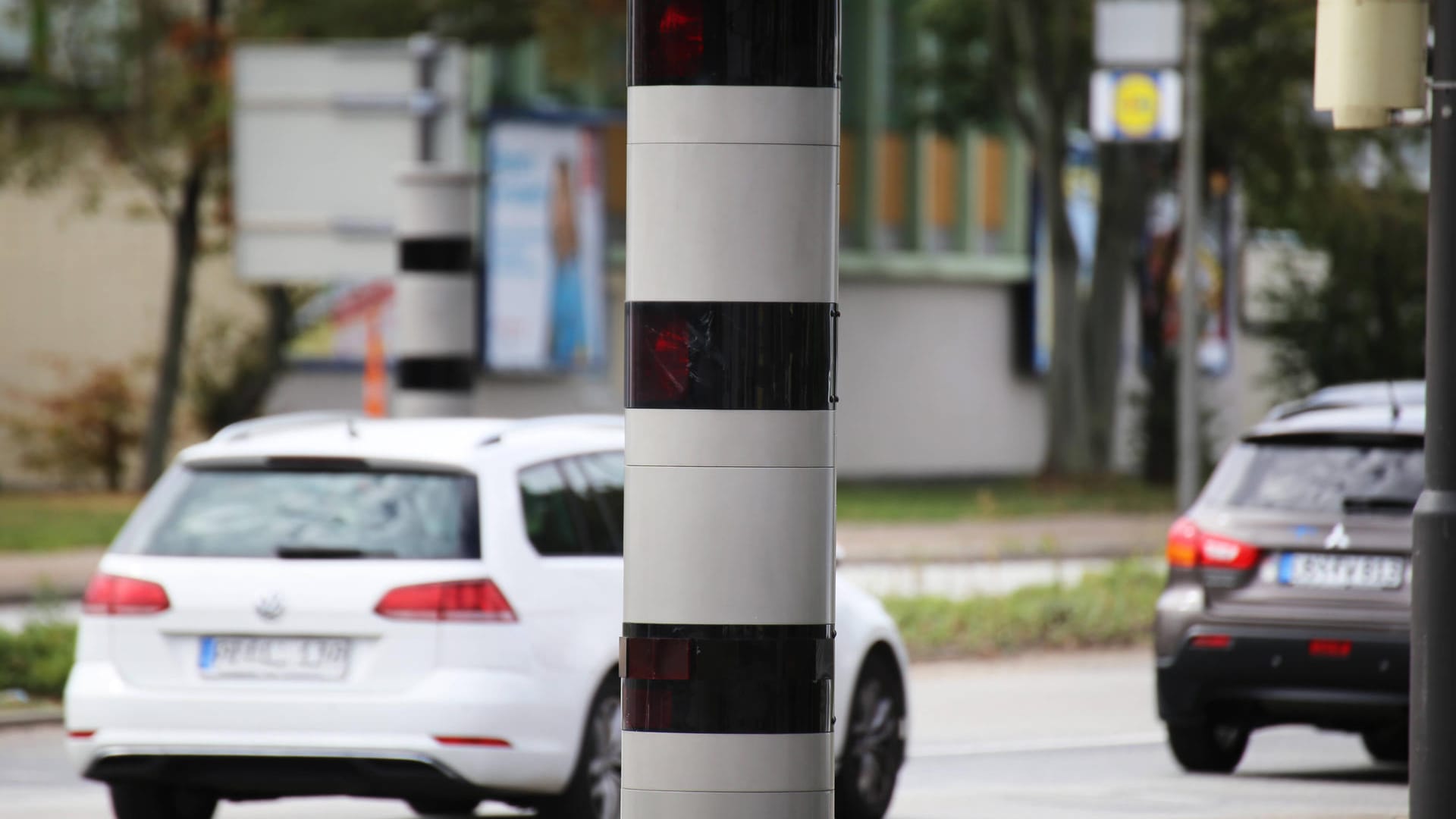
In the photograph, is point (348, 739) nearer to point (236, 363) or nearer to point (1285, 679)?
point (1285, 679)

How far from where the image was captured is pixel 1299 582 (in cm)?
1091

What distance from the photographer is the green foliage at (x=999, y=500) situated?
31.7 metres

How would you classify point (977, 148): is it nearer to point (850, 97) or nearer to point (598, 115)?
point (850, 97)

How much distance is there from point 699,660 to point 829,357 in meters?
0.60

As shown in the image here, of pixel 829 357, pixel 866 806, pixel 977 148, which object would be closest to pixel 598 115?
pixel 977 148

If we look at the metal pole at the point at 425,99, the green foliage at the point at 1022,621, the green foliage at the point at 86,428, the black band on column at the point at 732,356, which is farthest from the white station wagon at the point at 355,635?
the green foliage at the point at 86,428

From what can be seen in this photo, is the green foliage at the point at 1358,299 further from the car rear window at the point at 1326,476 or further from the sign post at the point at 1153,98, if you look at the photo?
the car rear window at the point at 1326,476

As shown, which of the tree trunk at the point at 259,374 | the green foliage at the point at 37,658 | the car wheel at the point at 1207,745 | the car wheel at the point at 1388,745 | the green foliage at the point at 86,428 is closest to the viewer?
the car wheel at the point at 1207,745

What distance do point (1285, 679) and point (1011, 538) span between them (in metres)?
16.5

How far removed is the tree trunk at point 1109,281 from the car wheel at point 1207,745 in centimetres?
2473

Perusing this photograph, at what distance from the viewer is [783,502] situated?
16.5 ft

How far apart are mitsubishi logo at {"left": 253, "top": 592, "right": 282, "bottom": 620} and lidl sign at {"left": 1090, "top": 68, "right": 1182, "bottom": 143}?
38.7 ft

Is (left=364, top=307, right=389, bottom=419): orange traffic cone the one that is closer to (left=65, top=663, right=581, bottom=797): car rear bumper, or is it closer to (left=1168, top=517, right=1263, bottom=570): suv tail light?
(left=1168, top=517, right=1263, bottom=570): suv tail light

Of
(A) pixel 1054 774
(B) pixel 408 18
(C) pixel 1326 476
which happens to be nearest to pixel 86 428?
(B) pixel 408 18
